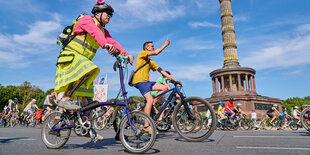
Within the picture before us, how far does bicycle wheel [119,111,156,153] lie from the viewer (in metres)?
2.84

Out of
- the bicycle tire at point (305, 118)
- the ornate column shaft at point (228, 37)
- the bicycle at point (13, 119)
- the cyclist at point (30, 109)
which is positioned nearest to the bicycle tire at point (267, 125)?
the bicycle tire at point (305, 118)

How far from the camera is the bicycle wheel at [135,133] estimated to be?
2.84 meters

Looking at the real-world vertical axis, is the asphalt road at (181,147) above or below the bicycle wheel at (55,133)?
below

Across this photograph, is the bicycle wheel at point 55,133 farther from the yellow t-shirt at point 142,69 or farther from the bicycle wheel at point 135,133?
the yellow t-shirt at point 142,69

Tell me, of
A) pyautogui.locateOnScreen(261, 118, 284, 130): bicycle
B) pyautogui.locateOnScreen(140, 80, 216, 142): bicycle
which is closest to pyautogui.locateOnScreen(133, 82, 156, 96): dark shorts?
pyautogui.locateOnScreen(140, 80, 216, 142): bicycle

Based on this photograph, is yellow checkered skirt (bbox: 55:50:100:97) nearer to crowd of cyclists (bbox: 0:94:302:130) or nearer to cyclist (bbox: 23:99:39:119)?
crowd of cyclists (bbox: 0:94:302:130)

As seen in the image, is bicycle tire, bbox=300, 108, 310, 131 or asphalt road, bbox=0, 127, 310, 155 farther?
bicycle tire, bbox=300, 108, 310, 131

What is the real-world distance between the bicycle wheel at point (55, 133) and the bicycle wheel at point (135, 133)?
89 centimetres

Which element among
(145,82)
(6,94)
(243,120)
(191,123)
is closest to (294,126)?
(243,120)

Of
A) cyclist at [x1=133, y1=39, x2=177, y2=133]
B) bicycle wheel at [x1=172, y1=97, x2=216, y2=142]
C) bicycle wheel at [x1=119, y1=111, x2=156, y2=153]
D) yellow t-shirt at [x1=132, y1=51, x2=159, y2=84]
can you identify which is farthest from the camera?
yellow t-shirt at [x1=132, y1=51, x2=159, y2=84]

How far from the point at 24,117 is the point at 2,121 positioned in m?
1.72

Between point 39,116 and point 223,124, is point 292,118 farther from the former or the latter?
point 39,116

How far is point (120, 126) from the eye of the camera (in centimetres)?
292

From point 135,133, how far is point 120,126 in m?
0.22
